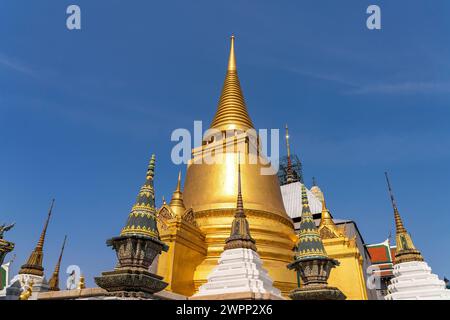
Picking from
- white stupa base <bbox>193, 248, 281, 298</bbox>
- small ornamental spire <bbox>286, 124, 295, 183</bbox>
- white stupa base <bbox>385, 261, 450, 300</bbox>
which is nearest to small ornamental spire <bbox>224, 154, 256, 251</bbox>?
white stupa base <bbox>193, 248, 281, 298</bbox>

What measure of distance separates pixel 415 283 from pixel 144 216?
1259 cm

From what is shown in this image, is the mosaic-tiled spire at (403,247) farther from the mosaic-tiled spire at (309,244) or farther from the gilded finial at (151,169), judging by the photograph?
the gilded finial at (151,169)

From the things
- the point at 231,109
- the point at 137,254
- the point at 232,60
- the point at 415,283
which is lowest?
the point at 137,254

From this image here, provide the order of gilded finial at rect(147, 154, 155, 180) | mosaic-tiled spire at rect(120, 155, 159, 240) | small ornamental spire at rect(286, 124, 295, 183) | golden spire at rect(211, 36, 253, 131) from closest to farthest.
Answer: mosaic-tiled spire at rect(120, 155, 159, 240) → gilded finial at rect(147, 154, 155, 180) → golden spire at rect(211, 36, 253, 131) → small ornamental spire at rect(286, 124, 295, 183)

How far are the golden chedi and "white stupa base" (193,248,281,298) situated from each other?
448cm

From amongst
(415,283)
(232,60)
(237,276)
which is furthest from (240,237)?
(232,60)

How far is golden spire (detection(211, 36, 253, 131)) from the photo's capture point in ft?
76.8

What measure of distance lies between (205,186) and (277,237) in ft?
17.5

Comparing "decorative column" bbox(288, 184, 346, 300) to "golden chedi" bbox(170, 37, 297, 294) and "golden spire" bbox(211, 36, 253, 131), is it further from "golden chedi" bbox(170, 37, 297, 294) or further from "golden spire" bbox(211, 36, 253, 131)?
"golden spire" bbox(211, 36, 253, 131)

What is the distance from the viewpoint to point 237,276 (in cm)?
1109

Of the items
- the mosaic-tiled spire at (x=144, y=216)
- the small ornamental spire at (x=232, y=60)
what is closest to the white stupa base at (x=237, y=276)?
the mosaic-tiled spire at (x=144, y=216)

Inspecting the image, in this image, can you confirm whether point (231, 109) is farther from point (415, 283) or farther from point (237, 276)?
point (415, 283)
